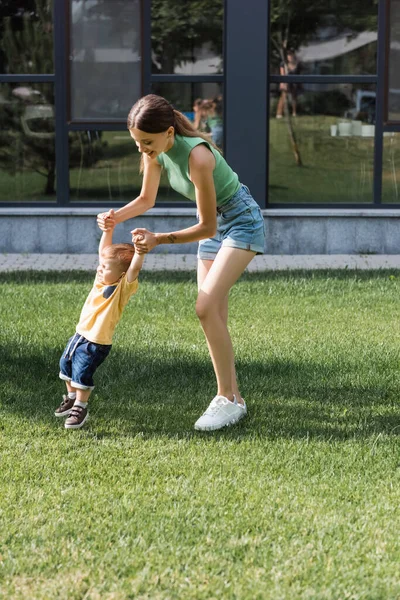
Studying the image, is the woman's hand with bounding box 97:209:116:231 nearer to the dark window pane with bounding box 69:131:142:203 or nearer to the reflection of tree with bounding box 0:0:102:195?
the dark window pane with bounding box 69:131:142:203

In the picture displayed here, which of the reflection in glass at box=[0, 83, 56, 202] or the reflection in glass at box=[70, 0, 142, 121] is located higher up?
the reflection in glass at box=[70, 0, 142, 121]

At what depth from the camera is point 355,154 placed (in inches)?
515

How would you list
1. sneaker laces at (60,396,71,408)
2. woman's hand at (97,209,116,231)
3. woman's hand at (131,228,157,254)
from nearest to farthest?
woman's hand at (131,228,157,254), woman's hand at (97,209,116,231), sneaker laces at (60,396,71,408)

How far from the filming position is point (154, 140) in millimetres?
5195

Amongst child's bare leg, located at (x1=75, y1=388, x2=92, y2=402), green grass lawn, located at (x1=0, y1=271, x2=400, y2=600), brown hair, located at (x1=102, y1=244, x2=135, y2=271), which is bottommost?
green grass lawn, located at (x1=0, y1=271, x2=400, y2=600)

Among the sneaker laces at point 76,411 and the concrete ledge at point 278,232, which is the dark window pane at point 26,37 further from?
the sneaker laces at point 76,411

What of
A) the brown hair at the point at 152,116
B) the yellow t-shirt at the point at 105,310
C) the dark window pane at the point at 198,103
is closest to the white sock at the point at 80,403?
the yellow t-shirt at the point at 105,310

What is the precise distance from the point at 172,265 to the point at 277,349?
437 cm

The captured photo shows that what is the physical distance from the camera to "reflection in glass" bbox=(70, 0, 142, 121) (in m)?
12.7

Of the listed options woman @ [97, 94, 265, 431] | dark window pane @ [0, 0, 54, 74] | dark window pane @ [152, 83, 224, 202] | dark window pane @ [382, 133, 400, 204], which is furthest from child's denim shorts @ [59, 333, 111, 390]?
dark window pane @ [382, 133, 400, 204]

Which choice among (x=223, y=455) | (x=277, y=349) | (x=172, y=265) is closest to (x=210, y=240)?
(x=223, y=455)

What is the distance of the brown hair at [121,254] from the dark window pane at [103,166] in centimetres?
735

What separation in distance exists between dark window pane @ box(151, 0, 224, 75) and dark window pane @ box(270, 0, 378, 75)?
0.68 metres

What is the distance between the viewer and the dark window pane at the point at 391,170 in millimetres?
13047
